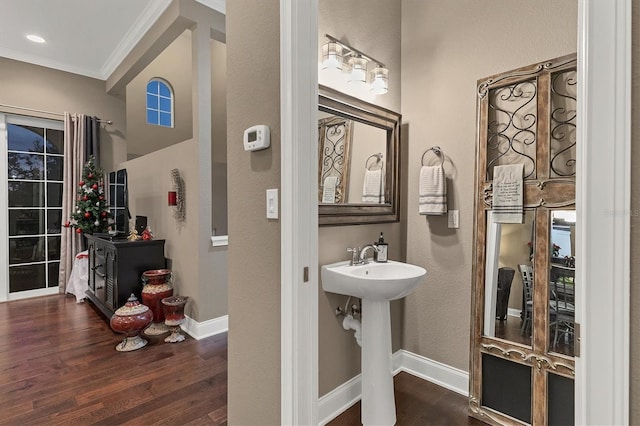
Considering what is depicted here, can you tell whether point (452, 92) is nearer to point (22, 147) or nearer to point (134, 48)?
point (134, 48)

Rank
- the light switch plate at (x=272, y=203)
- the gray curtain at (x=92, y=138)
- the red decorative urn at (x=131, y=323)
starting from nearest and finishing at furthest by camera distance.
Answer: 1. the light switch plate at (x=272, y=203)
2. the red decorative urn at (x=131, y=323)
3. the gray curtain at (x=92, y=138)

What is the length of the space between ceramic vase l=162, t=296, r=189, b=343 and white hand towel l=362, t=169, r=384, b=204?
2004 mm

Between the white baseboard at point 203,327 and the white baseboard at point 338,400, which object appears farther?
the white baseboard at point 203,327

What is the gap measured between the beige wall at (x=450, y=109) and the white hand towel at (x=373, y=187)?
0.29m

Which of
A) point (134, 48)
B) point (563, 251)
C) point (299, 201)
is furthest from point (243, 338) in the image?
point (134, 48)

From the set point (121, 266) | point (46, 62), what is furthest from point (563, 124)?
point (46, 62)

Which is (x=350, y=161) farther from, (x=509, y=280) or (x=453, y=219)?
(x=509, y=280)

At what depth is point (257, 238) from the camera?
4.53 ft

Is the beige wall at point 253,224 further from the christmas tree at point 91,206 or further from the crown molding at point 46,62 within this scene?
the crown molding at point 46,62

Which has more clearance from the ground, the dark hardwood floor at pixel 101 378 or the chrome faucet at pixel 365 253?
the chrome faucet at pixel 365 253

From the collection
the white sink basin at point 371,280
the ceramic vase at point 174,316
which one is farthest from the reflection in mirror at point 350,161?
the ceramic vase at point 174,316

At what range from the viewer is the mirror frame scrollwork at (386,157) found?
1929 millimetres

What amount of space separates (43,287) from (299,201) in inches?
197

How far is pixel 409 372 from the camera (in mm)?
2387
